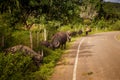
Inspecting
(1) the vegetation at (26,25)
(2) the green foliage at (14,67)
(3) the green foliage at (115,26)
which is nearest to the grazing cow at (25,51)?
(1) the vegetation at (26,25)

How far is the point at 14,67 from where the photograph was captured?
40.3 ft

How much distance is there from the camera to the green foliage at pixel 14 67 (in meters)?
11.6

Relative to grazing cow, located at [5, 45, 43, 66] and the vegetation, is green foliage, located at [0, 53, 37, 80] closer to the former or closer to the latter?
the vegetation

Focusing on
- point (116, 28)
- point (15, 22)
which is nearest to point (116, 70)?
point (15, 22)

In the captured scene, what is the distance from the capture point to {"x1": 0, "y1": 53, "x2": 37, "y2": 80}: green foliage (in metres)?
11.6

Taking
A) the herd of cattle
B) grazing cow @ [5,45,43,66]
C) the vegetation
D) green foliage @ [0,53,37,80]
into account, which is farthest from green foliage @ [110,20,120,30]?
green foliage @ [0,53,37,80]

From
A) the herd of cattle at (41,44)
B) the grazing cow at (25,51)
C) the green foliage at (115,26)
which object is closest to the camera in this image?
the grazing cow at (25,51)

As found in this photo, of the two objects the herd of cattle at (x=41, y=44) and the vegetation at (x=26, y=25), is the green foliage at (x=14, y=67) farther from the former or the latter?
the herd of cattle at (x=41, y=44)

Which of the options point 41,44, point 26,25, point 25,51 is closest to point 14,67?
point 25,51

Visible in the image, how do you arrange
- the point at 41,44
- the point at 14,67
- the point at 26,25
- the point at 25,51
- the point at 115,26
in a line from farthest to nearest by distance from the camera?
the point at 115,26 < the point at 41,44 < the point at 26,25 < the point at 25,51 < the point at 14,67

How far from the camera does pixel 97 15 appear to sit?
8000cm

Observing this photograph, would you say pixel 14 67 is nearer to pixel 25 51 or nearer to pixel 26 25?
pixel 25 51

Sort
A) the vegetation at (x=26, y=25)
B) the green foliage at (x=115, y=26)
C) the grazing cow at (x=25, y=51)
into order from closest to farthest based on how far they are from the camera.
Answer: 1. the vegetation at (x=26, y=25)
2. the grazing cow at (x=25, y=51)
3. the green foliage at (x=115, y=26)

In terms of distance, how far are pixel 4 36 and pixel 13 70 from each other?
5253mm
